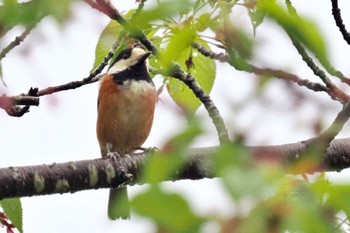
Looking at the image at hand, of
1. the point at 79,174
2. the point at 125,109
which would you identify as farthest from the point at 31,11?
the point at 125,109

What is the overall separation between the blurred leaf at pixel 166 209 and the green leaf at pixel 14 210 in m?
1.68

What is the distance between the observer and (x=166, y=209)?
68 cm

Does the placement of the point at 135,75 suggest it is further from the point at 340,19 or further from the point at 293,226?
the point at 293,226

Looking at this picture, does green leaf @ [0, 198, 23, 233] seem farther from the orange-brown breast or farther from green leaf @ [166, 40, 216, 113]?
the orange-brown breast

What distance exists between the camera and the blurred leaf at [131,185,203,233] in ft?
2.24

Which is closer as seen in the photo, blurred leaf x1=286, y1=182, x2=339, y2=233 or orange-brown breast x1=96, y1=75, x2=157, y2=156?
blurred leaf x1=286, y1=182, x2=339, y2=233

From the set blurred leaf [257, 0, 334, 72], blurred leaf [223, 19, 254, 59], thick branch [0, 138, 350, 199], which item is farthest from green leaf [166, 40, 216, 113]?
blurred leaf [257, 0, 334, 72]

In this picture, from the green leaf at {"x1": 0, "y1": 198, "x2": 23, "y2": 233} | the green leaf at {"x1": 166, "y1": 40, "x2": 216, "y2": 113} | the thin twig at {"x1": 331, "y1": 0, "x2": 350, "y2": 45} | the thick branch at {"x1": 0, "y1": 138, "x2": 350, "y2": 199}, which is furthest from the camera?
the green leaf at {"x1": 166, "y1": 40, "x2": 216, "y2": 113}

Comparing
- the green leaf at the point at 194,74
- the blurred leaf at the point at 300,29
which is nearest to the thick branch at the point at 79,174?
the green leaf at the point at 194,74

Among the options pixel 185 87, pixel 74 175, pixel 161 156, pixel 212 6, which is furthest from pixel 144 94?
pixel 161 156

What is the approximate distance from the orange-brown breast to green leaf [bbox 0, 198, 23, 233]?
119 inches

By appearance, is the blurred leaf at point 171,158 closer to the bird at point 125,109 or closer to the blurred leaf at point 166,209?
the blurred leaf at point 166,209

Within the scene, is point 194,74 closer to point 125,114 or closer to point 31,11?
point 125,114

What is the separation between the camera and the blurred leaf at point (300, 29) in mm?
696
